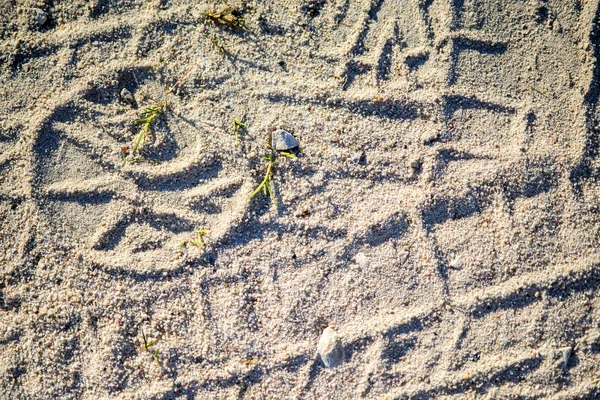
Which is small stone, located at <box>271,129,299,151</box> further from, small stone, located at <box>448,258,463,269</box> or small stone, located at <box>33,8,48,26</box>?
small stone, located at <box>33,8,48,26</box>

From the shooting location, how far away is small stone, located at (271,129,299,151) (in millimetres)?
1874

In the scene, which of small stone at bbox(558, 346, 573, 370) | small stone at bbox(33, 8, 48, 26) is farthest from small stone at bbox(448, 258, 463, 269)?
small stone at bbox(33, 8, 48, 26)

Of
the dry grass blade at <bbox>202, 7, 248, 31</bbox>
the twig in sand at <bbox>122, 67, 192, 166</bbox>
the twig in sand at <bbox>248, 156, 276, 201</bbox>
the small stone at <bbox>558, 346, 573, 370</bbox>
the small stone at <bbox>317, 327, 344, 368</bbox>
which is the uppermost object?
the dry grass blade at <bbox>202, 7, 248, 31</bbox>

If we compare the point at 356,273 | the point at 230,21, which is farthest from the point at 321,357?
the point at 230,21

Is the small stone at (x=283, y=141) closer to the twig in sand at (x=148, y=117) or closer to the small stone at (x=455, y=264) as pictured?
the twig in sand at (x=148, y=117)

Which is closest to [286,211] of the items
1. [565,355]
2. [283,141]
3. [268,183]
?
[268,183]

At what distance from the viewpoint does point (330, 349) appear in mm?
1834

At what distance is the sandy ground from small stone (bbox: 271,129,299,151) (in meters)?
0.04

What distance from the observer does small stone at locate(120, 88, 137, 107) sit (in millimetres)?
1892

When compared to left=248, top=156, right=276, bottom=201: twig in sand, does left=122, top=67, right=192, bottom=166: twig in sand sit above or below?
above

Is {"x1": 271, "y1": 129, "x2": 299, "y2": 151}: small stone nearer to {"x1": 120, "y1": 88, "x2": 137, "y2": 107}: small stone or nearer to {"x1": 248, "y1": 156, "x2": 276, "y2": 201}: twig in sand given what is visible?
{"x1": 248, "y1": 156, "x2": 276, "y2": 201}: twig in sand

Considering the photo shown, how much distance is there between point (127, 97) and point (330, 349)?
51.2 inches

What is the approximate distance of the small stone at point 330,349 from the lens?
184 centimetres

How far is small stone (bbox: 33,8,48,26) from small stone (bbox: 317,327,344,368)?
5.57 feet
